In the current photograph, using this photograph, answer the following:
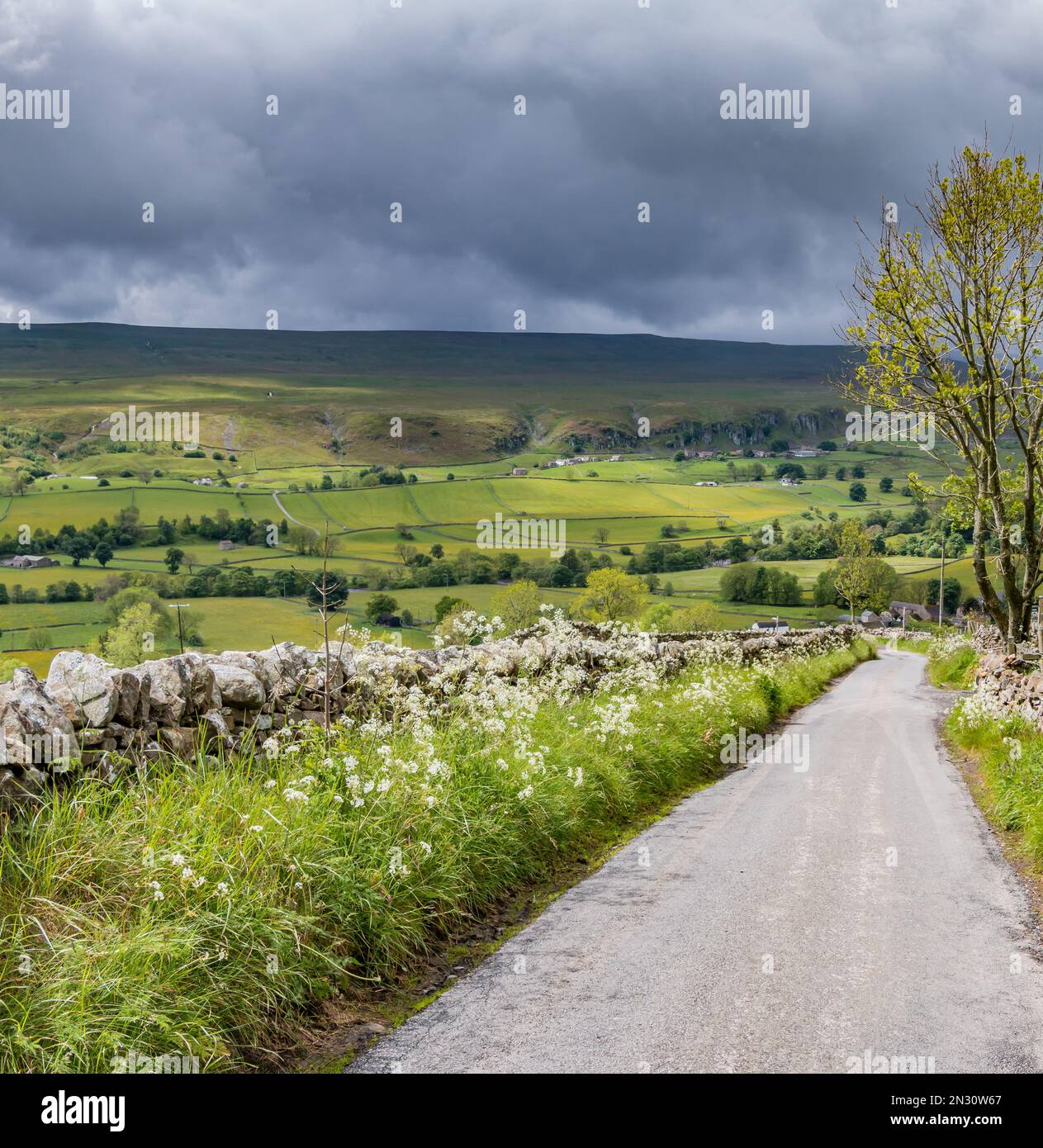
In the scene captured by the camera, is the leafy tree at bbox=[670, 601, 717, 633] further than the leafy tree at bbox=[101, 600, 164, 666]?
Yes

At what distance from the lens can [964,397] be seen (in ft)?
58.7

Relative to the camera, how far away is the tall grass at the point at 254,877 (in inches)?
179

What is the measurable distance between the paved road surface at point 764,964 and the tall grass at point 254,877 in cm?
61

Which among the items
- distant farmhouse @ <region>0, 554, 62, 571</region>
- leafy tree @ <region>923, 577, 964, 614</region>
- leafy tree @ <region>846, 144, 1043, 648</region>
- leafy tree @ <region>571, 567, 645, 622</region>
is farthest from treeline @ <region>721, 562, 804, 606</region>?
leafy tree @ <region>846, 144, 1043, 648</region>

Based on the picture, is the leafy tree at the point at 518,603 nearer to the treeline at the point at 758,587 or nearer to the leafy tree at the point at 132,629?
the leafy tree at the point at 132,629

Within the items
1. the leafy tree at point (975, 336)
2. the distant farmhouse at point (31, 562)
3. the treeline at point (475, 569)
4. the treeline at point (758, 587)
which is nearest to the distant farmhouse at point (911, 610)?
the treeline at point (758, 587)

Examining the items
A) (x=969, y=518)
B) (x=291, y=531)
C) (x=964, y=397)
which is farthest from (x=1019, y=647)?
(x=291, y=531)

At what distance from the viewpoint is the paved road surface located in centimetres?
493

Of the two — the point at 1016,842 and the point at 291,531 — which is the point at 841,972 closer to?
the point at 1016,842

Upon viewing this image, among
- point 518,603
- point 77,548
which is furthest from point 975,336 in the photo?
point 77,548

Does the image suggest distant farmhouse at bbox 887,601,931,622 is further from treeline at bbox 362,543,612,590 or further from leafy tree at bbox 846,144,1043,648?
leafy tree at bbox 846,144,1043,648

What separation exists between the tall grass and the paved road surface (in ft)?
2.00

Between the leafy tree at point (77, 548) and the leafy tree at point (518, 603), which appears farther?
the leafy tree at point (77, 548)
